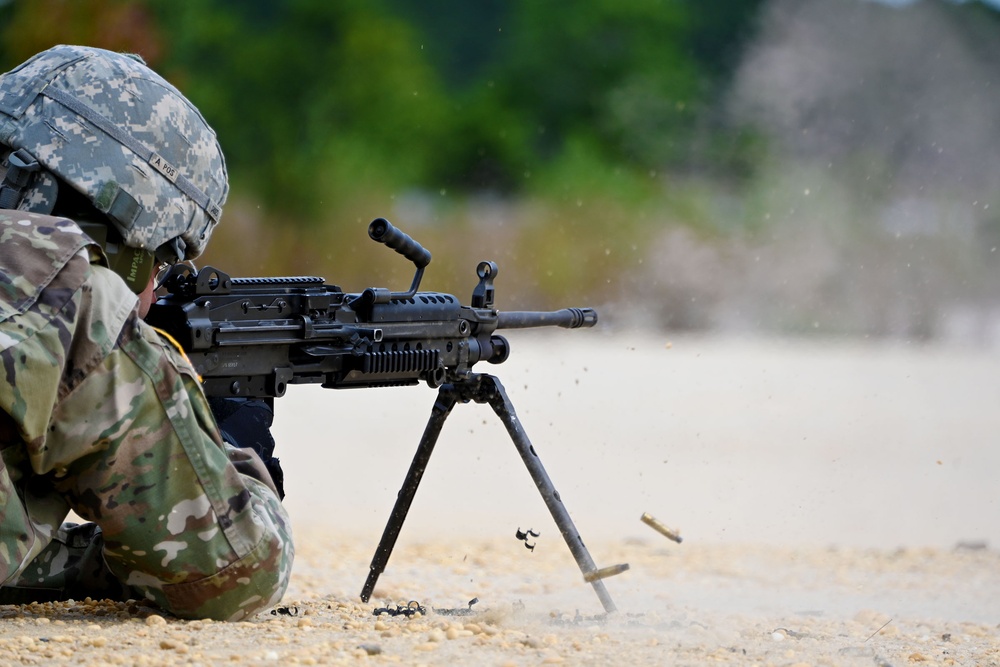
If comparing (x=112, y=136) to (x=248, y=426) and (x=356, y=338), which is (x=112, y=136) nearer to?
(x=248, y=426)

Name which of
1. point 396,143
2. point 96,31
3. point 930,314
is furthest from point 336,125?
point 930,314

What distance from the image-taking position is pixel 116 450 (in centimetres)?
281

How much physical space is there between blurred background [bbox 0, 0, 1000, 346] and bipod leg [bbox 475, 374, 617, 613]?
27.1 feet

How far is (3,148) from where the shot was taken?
3.11 meters

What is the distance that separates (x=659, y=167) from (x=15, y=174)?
16251mm

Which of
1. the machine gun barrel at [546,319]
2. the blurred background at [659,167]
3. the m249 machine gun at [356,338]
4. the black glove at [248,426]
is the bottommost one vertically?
the black glove at [248,426]

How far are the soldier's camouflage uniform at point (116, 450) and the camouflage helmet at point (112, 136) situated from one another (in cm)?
27

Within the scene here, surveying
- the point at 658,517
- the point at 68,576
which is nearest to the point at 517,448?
the point at 68,576

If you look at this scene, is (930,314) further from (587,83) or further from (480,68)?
(480,68)

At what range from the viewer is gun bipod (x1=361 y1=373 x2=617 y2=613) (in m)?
3.91

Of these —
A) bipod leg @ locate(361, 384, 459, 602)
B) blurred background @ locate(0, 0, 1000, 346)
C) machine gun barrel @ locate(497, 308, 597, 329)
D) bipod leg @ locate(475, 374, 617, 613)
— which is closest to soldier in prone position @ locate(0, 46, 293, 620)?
bipod leg @ locate(361, 384, 459, 602)

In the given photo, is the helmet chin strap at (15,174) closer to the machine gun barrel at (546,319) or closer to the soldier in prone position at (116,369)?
the soldier in prone position at (116,369)

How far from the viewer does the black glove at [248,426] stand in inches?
134

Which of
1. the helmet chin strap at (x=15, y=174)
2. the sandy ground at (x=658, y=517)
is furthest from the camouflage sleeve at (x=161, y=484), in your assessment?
the helmet chin strap at (x=15, y=174)
